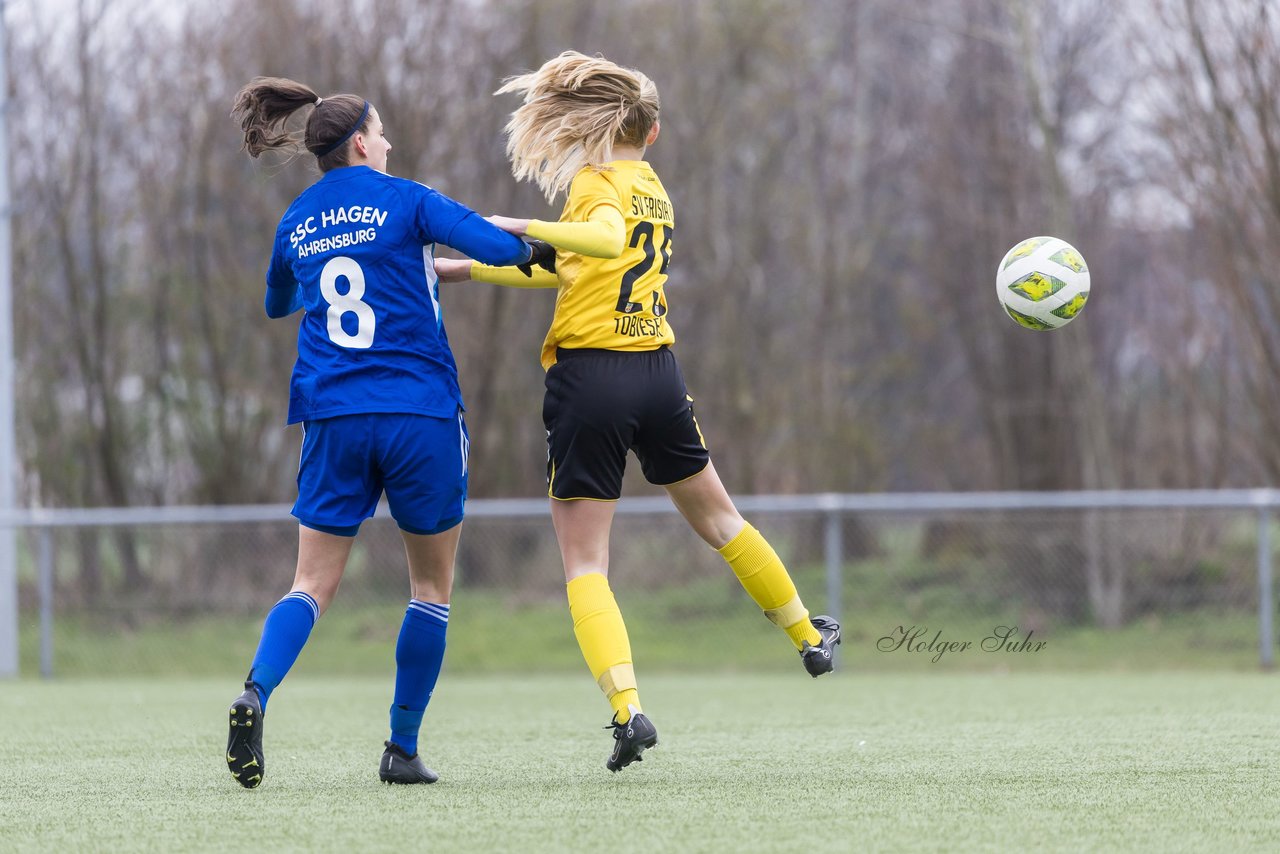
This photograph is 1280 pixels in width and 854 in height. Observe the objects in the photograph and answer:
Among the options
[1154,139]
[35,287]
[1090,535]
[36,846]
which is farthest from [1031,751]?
[35,287]

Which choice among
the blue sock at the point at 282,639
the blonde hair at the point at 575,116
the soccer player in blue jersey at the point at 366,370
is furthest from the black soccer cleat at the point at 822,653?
the blonde hair at the point at 575,116

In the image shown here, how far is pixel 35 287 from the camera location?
Answer: 13.6m

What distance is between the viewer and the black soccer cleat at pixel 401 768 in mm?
4121

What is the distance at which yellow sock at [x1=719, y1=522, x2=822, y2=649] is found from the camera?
4.54 meters

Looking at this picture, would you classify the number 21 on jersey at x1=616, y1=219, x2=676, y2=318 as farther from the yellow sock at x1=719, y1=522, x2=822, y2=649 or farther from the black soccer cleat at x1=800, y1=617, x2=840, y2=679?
the black soccer cleat at x1=800, y1=617, x2=840, y2=679

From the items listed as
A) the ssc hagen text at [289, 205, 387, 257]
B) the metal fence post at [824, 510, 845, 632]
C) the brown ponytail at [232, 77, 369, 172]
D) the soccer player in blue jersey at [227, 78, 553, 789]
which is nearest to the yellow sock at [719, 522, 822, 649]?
the soccer player in blue jersey at [227, 78, 553, 789]

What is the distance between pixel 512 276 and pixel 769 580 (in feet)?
4.05

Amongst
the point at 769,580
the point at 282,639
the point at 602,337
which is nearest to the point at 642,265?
the point at 602,337

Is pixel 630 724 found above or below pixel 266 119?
below

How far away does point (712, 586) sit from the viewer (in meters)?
11.2

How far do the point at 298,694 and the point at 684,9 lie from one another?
329 inches

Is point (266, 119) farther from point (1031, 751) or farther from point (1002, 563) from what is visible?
point (1002, 563)

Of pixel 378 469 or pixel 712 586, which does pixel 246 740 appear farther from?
pixel 712 586

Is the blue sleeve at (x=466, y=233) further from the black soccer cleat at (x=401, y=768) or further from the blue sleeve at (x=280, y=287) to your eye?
the black soccer cleat at (x=401, y=768)
